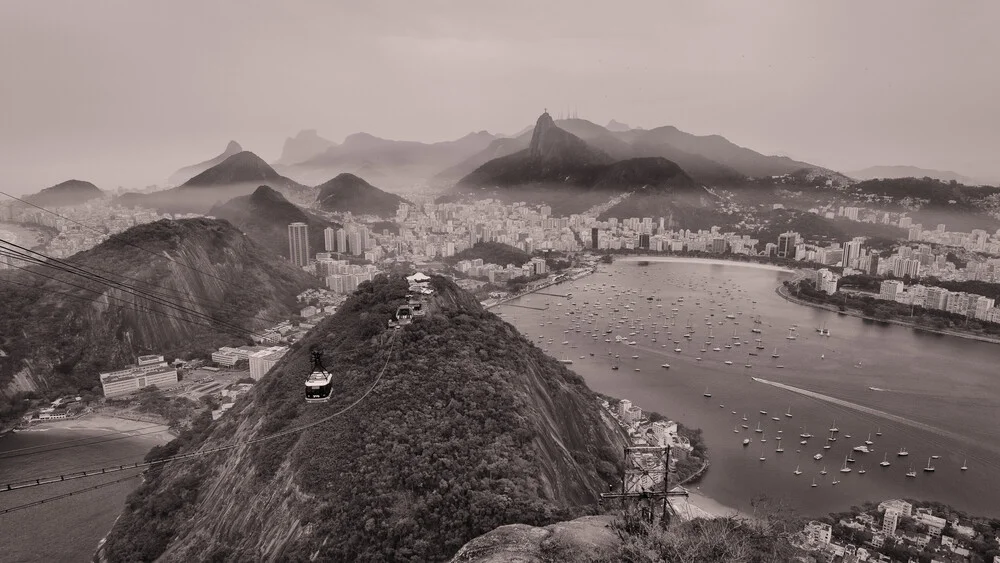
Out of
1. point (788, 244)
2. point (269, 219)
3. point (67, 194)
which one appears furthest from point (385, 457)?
point (67, 194)

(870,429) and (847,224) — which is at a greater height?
(847,224)

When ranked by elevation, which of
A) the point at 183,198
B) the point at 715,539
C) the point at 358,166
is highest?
the point at 358,166

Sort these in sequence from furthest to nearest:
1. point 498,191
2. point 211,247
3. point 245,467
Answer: point 498,191 → point 211,247 → point 245,467

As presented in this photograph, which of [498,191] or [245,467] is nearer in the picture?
[245,467]

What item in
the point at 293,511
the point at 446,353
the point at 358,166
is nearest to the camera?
the point at 293,511

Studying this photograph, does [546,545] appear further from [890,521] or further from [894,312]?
[894,312]

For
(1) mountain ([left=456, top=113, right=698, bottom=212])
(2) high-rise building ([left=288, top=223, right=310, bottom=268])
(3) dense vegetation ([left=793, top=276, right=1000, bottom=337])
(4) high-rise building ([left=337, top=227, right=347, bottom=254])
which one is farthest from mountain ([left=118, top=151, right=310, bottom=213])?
(3) dense vegetation ([left=793, top=276, right=1000, bottom=337])

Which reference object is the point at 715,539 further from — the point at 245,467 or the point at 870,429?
the point at 870,429

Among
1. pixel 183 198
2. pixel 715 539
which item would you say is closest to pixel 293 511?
pixel 715 539
